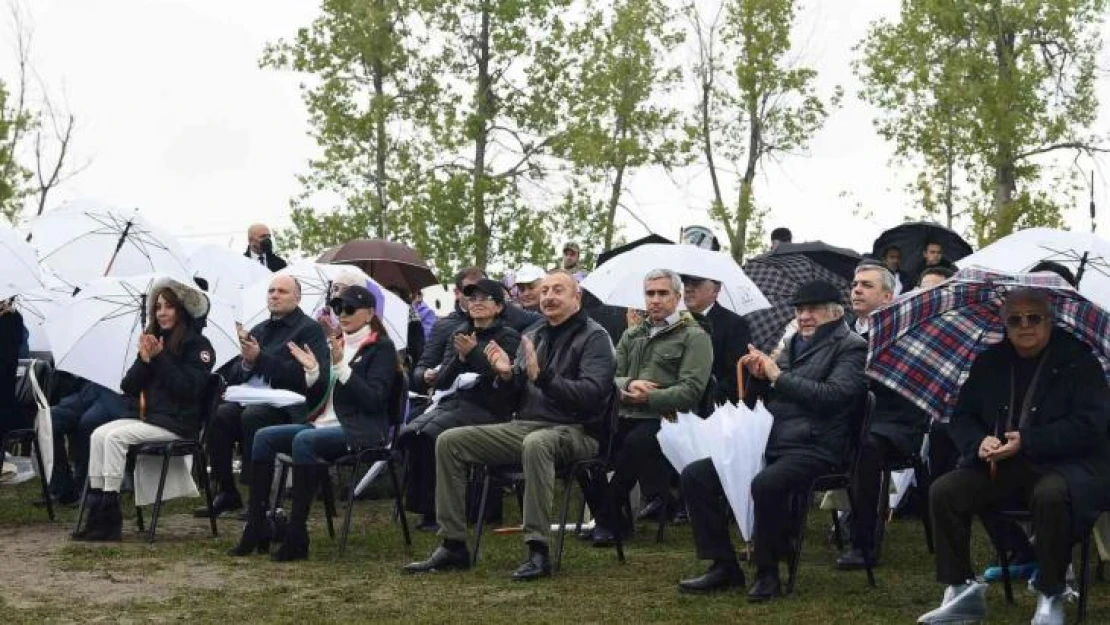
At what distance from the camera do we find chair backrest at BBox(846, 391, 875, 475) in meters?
7.66

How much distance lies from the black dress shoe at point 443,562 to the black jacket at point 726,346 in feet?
8.48

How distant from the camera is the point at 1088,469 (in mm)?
6797

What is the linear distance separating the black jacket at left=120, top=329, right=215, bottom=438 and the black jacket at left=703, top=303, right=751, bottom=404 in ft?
10.2

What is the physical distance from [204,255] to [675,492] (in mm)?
5283

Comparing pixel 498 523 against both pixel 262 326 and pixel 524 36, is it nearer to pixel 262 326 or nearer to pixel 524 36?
pixel 262 326

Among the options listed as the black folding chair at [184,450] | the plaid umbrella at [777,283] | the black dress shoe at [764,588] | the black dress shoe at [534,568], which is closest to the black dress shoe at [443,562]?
the black dress shoe at [534,568]

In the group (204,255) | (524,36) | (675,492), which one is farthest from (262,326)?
(524,36)

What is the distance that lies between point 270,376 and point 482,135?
2016cm

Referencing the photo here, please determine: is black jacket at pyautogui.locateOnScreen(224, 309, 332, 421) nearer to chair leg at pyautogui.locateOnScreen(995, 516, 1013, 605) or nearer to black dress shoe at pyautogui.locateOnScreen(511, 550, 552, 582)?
black dress shoe at pyautogui.locateOnScreen(511, 550, 552, 582)

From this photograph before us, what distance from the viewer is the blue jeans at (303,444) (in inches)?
352

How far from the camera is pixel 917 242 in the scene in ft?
42.0

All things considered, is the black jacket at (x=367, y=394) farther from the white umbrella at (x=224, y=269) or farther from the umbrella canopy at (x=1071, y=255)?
the white umbrella at (x=224, y=269)

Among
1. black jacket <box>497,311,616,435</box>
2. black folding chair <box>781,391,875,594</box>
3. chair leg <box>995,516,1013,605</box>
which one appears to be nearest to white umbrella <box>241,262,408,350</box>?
black jacket <box>497,311,616,435</box>

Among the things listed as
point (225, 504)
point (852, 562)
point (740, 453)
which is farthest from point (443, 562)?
point (225, 504)
